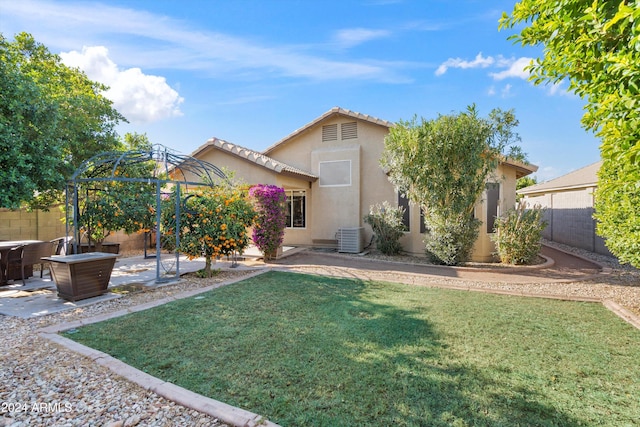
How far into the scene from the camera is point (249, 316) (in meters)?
5.79

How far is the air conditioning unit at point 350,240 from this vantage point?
45.4 ft

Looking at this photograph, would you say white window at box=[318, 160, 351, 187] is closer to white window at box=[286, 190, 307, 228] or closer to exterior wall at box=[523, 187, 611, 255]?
white window at box=[286, 190, 307, 228]

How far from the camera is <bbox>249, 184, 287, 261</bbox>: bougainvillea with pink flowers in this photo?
1136 cm

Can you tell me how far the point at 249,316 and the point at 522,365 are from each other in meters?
4.49

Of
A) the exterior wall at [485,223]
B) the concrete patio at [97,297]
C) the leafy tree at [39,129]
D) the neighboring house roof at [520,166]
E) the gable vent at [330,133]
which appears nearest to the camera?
the concrete patio at [97,297]

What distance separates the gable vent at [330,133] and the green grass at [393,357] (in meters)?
10.4

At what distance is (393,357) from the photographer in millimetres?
4141

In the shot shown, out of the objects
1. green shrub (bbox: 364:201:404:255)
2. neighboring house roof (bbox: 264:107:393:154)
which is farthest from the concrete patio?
neighboring house roof (bbox: 264:107:393:154)

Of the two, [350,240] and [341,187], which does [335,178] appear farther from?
[350,240]

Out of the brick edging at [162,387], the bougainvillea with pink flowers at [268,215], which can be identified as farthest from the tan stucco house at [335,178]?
the brick edging at [162,387]

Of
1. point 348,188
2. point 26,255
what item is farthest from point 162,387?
point 348,188

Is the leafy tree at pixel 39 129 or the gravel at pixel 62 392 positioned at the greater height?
the leafy tree at pixel 39 129

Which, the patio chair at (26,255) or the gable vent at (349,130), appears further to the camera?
the gable vent at (349,130)

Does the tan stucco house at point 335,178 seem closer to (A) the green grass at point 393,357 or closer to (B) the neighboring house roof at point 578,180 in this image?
(B) the neighboring house roof at point 578,180
